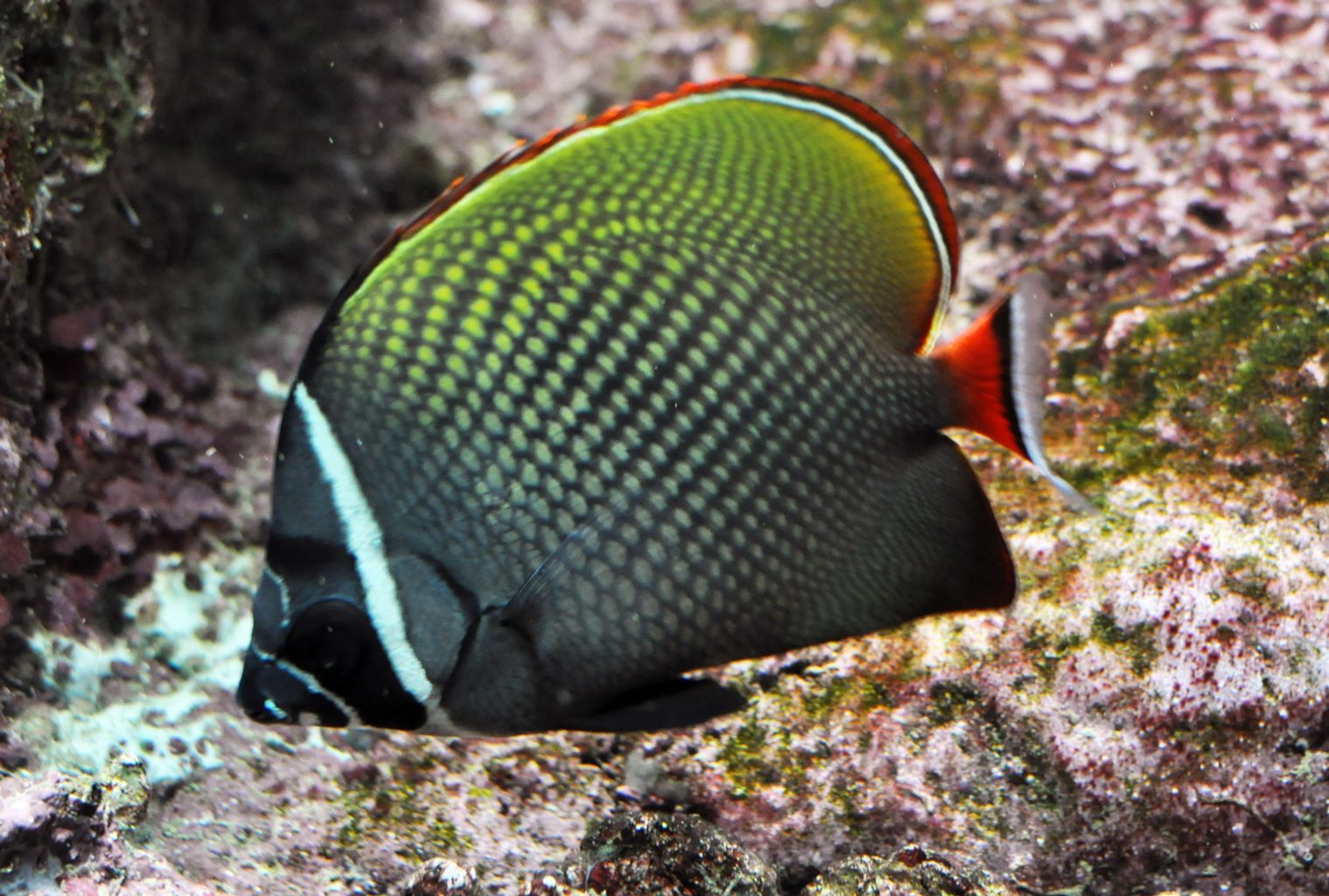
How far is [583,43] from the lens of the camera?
444cm

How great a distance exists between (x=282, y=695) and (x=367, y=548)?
0.29 m

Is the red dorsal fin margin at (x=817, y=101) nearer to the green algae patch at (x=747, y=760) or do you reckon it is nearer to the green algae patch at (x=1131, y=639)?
the green algae patch at (x=1131, y=639)

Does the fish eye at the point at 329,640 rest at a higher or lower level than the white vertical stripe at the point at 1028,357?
lower

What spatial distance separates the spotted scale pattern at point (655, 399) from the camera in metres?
1.67

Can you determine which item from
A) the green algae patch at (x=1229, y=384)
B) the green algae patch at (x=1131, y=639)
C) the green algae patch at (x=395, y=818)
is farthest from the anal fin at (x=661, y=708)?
the green algae patch at (x=1229, y=384)

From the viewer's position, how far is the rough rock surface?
2.23 m

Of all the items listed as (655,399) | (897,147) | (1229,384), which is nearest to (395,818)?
(655,399)

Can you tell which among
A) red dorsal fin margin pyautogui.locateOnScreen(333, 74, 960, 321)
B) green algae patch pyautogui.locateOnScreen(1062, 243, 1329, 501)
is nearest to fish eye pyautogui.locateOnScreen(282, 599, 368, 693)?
red dorsal fin margin pyautogui.locateOnScreen(333, 74, 960, 321)

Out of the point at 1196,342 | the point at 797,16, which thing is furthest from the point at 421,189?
the point at 1196,342

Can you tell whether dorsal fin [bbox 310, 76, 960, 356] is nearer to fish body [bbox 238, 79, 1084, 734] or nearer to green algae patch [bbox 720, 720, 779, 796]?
fish body [bbox 238, 79, 1084, 734]

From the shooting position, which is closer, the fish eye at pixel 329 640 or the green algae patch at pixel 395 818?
the fish eye at pixel 329 640

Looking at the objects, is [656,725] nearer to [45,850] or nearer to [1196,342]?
[45,850]

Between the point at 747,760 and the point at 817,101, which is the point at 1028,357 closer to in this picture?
the point at 817,101

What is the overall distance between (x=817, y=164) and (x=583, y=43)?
291 cm
